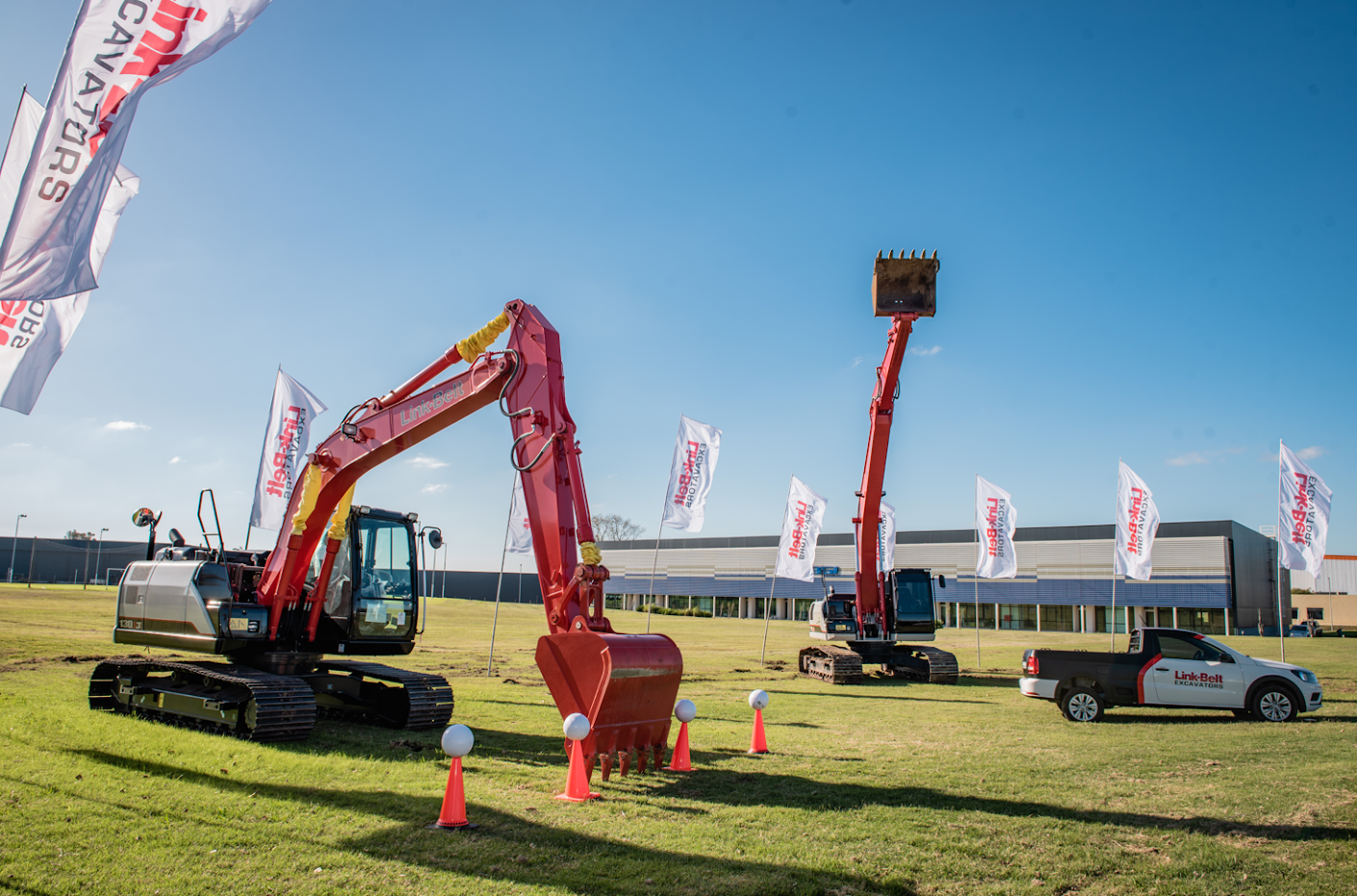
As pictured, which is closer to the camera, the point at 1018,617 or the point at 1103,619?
the point at 1103,619

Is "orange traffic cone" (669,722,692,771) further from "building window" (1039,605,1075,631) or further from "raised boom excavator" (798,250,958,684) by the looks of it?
"building window" (1039,605,1075,631)

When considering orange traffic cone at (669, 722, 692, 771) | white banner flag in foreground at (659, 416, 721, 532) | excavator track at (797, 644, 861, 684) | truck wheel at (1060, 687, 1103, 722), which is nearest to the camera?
orange traffic cone at (669, 722, 692, 771)

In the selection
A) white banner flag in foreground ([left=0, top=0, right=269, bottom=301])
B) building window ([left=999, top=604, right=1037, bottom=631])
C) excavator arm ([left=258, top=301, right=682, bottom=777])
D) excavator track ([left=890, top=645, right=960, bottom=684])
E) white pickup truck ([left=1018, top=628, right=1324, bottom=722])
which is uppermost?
white banner flag in foreground ([left=0, top=0, right=269, bottom=301])

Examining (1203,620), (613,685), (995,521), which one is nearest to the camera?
(613,685)

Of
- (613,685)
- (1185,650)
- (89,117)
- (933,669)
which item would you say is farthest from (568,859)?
(933,669)

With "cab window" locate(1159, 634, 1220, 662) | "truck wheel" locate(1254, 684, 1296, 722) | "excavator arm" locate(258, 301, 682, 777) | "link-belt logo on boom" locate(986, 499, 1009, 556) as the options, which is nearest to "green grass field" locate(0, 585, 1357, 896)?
"truck wheel" locate(1254, 684, 1296, 722)

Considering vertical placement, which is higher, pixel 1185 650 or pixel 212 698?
pixel 1185 650

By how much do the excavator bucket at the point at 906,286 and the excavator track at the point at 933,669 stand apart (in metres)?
9.39

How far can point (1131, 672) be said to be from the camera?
46.6ft

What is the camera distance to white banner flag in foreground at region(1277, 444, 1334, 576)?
71.2 ft

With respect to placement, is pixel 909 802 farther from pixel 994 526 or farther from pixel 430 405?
pixel 994 526

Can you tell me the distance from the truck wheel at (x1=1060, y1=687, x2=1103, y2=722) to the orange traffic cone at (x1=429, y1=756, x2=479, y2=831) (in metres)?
11.5

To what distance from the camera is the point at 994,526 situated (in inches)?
1089

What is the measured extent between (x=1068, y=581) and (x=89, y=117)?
6124 cm
